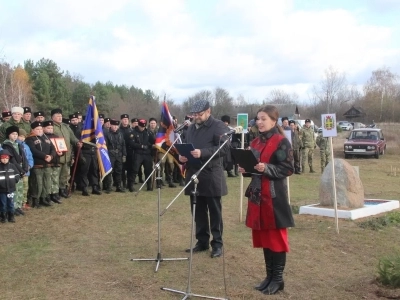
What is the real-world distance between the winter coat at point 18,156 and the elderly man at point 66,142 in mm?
1579

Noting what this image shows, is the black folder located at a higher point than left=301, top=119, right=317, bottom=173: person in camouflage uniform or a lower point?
higher

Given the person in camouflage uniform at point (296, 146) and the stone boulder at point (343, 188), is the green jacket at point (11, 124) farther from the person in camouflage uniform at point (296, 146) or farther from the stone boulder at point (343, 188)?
the person in camouflage uniform at point (296, 146)

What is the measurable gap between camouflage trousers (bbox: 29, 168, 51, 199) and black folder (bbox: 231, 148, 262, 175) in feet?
21.4

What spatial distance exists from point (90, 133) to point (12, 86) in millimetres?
33419

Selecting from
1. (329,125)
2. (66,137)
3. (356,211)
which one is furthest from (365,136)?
(66,137)

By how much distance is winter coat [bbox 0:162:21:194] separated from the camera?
8781mm

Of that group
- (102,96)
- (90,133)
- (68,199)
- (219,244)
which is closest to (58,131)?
(90,133)

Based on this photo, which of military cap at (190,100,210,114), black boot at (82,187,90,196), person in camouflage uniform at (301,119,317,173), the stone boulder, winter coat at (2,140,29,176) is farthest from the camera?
person in camouflage uniform at (301,119,317,173)

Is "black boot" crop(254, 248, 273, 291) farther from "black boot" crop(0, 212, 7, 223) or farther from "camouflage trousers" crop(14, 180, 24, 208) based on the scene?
"camouflage trousers" crop(14, 180, 24, 208)

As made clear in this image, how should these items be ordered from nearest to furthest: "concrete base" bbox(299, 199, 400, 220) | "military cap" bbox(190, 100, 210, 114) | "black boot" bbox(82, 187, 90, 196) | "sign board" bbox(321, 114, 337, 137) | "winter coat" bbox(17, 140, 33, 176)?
"military cap" bbox(190, 100, 210, 114) → "sign board" bbox(321, 114, 337, 137) → "concrete base" bbox(299, 199, 400, 220) → "winter coat" bbox(17, 140, 33, 176) → "black boot" bbox(82, 187, 90, 196)

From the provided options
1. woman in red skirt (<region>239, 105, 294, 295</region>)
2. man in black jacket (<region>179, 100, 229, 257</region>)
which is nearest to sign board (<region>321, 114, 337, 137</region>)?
man in black jacket (<region>179, 100, 229, 257</region>)

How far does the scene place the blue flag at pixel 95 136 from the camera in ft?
39.1

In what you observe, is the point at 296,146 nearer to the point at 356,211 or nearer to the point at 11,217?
the point at 356,211

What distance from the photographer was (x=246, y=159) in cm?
499
